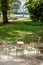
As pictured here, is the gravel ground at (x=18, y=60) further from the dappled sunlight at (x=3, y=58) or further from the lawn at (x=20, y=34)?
the lawn at (x=20, y=34)

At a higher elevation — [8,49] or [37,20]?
[8,49]

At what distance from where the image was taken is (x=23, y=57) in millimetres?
6734

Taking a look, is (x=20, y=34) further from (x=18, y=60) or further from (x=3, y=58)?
(x=18, y=60)

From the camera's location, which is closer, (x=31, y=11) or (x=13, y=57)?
(x=13, y=57)

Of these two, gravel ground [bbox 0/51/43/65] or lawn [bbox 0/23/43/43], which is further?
lawn [bbox 0/23/43/43]

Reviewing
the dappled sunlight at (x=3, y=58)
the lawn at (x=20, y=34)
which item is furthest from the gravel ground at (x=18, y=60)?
the lawn at (x=20, y=34)

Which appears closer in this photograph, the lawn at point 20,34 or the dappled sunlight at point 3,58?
the dappled sunlight at point 3,58

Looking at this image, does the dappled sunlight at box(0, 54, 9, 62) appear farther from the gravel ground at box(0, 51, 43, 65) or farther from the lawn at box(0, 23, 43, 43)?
the lawn at box(0, 23, 43, 43)

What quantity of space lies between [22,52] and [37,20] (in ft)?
43.6

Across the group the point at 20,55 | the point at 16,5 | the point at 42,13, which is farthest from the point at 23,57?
the point at 16,5

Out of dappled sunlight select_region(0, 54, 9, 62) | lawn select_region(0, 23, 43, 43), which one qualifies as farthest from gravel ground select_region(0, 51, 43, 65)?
lawn select_region(0, 23, 43, 43)

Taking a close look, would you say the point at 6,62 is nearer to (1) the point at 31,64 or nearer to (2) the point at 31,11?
(1) the point at 31,64

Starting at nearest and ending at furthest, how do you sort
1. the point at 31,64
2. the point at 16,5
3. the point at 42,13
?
the point at 31,64, the point at 42,13, the point at 16,5

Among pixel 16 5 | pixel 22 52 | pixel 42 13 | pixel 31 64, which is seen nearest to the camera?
pixel 31 64
